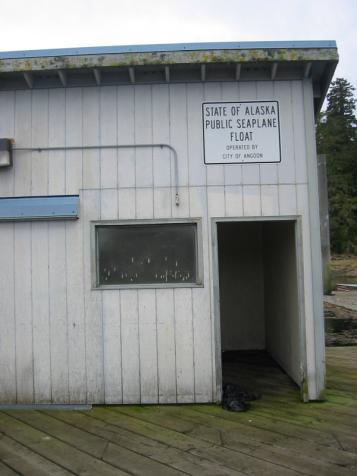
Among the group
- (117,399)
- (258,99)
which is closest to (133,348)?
(117,399)

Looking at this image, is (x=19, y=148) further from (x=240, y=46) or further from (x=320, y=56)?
(x=320, y=56)

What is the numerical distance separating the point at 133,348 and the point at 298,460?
193 cm

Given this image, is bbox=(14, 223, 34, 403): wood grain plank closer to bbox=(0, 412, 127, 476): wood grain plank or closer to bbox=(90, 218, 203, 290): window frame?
bbox=(0, 412, 127, 476): wood grain plank

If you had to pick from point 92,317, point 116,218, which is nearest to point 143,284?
point 92,317

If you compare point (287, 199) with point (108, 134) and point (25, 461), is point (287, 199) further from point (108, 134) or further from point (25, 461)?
point (25, 461)

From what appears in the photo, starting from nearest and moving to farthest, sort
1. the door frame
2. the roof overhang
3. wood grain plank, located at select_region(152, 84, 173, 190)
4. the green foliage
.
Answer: the roof overhang < the door frame < wood grain plank, located at select_region(152, 84, 173, 190) < the green foliage

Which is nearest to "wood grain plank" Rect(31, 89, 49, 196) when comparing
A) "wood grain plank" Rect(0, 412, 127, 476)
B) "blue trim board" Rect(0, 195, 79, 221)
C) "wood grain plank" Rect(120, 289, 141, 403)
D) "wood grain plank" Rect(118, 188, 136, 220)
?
"blue trim board" Rect(0, 195, 79, 221)

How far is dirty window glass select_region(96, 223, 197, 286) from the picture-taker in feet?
14.8

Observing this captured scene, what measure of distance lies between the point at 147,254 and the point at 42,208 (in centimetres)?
121

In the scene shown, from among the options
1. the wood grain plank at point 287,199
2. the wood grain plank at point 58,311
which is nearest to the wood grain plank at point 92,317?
the wood grain plank at point 58,311

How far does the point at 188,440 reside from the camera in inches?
139

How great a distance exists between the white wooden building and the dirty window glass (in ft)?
0.04

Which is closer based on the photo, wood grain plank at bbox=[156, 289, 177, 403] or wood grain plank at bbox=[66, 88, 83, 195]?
wood grain plank at bbox=[156, 289, 177, 403]

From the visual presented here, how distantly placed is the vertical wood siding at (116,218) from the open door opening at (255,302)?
3.60 ft
